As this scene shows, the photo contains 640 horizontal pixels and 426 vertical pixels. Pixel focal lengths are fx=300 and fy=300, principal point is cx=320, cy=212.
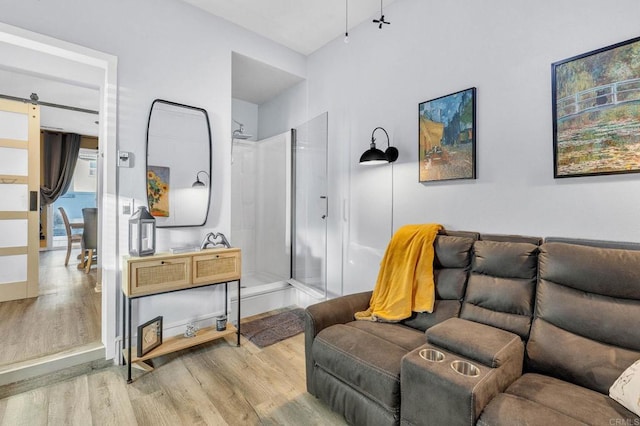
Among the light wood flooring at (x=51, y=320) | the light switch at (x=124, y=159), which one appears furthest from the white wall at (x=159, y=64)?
the light wood flooring at (x=51, y=320)

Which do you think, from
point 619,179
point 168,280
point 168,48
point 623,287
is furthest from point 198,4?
point 623,287

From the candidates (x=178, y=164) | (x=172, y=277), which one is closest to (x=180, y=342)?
(x=172, y=277)

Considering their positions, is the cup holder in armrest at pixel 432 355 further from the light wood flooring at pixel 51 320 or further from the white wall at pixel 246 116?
the white wall at pixel 246 116

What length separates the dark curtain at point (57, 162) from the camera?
5.79 meters

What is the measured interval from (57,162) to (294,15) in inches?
228

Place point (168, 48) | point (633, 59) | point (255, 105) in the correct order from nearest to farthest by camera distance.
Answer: point (633, 59), point (168, 48), point (255, 105)

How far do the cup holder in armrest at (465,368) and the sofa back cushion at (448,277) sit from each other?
1.83 ft

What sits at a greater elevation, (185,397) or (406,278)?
(406,278)

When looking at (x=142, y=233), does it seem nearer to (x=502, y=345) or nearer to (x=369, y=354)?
(x=369, y=354)

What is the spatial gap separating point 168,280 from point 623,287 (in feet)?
8.95

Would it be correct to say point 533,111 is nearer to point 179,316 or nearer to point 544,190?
point 544,190

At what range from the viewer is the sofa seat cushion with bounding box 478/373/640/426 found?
108cm

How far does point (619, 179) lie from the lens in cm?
156

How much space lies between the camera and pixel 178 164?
266 centimetres
